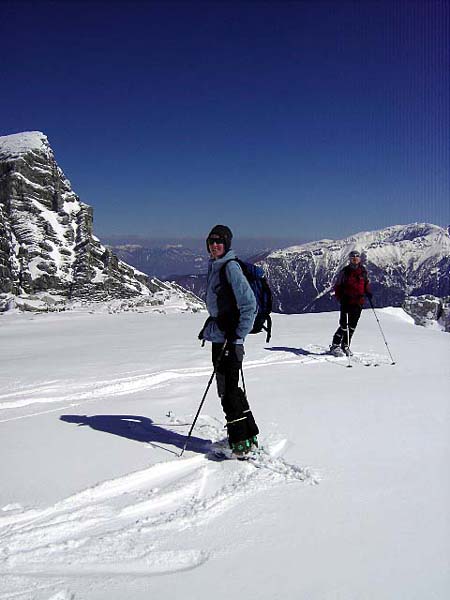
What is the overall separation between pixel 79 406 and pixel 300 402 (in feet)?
11.2

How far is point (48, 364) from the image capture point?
9805mm

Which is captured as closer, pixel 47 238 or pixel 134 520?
pixel 134 520

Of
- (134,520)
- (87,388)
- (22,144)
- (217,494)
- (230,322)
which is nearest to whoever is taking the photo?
(134,520)

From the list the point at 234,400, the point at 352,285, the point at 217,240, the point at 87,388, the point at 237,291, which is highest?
the point at 217,240

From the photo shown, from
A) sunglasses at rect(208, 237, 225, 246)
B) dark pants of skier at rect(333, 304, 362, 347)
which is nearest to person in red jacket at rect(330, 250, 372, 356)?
dark pants of skier at rect(333, 304, 362, 347)

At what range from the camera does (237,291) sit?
15.2 feet

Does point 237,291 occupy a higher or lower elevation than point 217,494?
higher

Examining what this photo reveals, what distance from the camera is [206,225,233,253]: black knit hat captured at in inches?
187

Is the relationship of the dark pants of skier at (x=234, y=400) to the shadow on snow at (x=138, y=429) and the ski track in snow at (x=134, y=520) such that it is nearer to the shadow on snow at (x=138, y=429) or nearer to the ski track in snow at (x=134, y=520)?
the ski track in snow at (x=134, y=520)

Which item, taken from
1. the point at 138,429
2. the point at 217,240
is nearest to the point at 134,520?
the point at 138,429

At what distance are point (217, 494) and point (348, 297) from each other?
338 inches

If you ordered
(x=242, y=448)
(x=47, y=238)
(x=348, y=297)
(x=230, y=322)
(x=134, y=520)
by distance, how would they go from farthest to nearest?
1. (x=47, y=238)
2. (x=348, y=297)
3. (x=230, y=322)
4. (x=242, y=448)
5. (x=134, y=520)

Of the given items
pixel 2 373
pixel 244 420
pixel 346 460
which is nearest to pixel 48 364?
pixel 2 373

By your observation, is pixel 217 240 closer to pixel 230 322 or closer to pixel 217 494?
pixel 230 322
